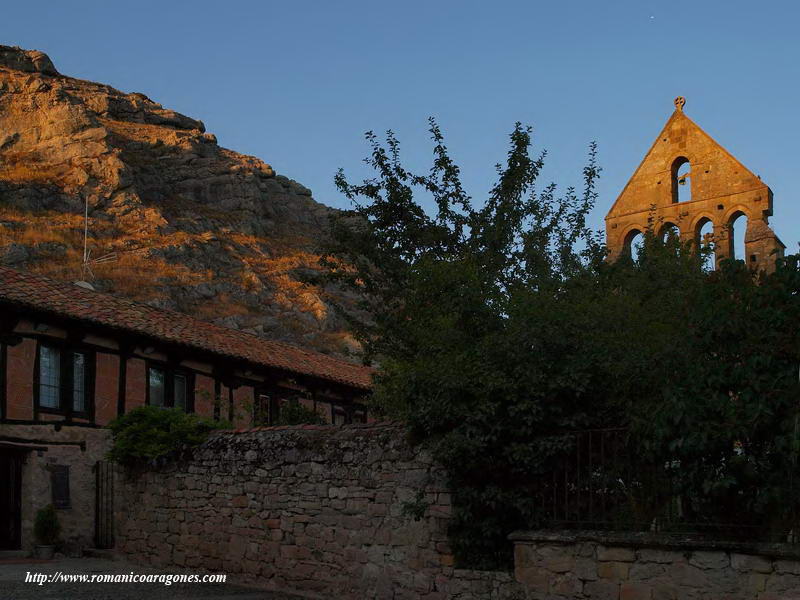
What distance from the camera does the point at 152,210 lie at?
204 feet

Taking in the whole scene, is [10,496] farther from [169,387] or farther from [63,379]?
[169,387]

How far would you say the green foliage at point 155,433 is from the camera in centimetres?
1488

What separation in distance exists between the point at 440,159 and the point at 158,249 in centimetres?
3971

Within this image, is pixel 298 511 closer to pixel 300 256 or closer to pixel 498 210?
pixel 498 210

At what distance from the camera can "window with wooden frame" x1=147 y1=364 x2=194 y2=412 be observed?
20281 millimetres

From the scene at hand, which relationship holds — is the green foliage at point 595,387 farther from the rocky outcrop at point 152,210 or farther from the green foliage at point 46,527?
the rocky outcrop at point 152,210

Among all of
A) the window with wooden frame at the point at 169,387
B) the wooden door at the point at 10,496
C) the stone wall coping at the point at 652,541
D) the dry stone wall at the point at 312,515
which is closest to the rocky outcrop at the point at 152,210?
the window with wooden frame at the point at 169,387

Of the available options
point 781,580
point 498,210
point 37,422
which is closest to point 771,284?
point 781,580

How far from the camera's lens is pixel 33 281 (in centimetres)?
1947

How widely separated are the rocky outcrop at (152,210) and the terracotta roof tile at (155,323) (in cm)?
1950

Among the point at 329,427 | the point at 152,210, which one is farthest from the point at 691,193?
the point at 152,210

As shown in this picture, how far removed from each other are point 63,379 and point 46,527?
2969mm

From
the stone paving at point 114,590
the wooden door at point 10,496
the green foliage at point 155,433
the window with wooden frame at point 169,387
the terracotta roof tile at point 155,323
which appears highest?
the terracotta roof tile at point 155,323

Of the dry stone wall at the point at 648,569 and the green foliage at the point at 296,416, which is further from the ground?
the green foliage at the point at 296,416
